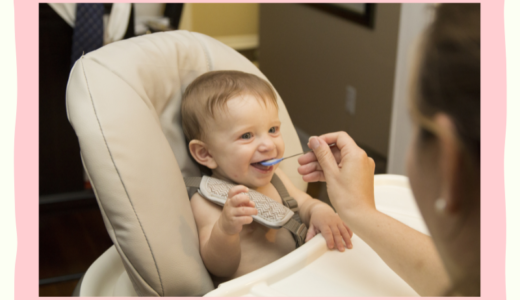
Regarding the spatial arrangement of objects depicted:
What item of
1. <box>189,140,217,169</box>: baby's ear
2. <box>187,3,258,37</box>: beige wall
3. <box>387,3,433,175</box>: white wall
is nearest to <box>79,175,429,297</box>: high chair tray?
<box>189,140,217,169</box>: baby's ear

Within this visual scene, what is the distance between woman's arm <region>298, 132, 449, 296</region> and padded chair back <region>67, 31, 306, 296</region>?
242 millimetres

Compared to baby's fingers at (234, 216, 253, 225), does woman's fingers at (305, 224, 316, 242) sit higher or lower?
lower

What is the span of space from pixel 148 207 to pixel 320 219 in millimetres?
329

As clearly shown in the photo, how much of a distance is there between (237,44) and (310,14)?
25.4 inches

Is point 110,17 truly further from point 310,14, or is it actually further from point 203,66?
point 310,14

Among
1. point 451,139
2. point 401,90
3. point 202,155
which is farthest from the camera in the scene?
point 401,90

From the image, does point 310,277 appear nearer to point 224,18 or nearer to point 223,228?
point 223,228

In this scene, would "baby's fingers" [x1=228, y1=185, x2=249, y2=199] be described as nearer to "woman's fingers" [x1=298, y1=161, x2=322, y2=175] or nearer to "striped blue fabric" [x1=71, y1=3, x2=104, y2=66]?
"woman's fingers" [x1=298, y1=161, x2=322, y2=175]

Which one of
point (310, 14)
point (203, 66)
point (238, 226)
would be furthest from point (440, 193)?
point (310, 14)

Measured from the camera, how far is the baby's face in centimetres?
81

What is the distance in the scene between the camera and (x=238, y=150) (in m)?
0.82

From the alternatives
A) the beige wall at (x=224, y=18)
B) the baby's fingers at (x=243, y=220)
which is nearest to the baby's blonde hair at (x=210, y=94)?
the baby's fingers at (x=243, y=220)

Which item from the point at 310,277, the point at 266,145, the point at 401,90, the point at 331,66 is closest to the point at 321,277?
the point at 310,277

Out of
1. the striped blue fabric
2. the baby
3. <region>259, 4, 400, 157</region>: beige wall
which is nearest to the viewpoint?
the baby
